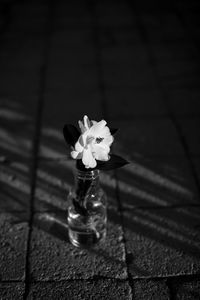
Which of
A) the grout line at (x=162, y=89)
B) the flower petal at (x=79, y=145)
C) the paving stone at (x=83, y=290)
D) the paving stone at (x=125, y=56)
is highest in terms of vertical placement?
the flower petal at (x=79, y=145)

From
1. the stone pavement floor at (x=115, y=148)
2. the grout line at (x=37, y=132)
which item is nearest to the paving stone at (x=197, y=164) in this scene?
the stone pavement floor at (x=115, y=148)

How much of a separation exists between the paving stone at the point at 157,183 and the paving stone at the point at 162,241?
81mm

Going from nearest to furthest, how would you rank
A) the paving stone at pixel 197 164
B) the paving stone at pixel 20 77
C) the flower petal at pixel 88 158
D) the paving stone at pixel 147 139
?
the flower petal at pixel 88 158, the paving stone at pixel 197 164, the paving stone at pixel 147 139, the paving stone at pixel 20 77

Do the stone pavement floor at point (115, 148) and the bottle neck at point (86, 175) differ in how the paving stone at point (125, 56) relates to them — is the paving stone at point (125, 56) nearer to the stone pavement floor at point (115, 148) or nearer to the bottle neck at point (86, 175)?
the stone pavement floor at point (115, 148)

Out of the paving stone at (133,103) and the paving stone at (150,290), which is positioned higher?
the paving stone at (150,290)

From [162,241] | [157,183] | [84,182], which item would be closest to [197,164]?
[157,183]

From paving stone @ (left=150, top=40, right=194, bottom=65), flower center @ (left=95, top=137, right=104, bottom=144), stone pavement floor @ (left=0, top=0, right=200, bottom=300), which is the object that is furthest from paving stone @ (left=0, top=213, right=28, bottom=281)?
paving stone @ (left=150, top=40, right=194, bottom=65)

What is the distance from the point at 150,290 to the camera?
6.09 feet

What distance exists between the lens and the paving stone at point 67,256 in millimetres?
1946

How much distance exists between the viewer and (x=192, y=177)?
2568mm

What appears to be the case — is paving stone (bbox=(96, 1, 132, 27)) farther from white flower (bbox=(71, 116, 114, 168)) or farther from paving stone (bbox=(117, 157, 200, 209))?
white flower (bbox=(71, 116, 114, 168))

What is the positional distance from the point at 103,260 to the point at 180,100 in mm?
1897

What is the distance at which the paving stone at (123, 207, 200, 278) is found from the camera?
1965mm

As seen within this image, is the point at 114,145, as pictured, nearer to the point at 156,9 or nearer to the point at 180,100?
the point at 180,100
